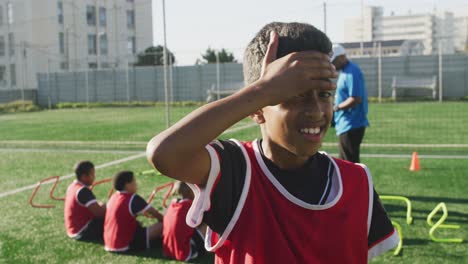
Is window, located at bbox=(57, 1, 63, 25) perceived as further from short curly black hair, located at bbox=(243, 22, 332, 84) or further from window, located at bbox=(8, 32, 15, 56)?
short curly black hair, located at bbox=(243, 22, 332, 84)

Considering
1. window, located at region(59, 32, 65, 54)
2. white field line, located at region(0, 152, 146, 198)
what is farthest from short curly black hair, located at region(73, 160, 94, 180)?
window, located at region(59, 32, 65, 54)

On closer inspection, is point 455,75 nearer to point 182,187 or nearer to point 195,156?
point 182,187

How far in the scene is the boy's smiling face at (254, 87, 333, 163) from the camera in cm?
174

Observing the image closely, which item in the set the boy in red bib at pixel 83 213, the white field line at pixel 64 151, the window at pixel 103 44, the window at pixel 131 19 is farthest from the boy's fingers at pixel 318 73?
the window at pixel 131 19

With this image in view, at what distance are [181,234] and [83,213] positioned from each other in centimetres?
141

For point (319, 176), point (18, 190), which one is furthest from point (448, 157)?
point (319, 176)

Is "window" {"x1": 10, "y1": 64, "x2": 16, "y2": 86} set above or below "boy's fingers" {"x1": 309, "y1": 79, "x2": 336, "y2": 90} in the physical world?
above

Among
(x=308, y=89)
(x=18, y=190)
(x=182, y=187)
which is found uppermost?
(x=308, y=89)

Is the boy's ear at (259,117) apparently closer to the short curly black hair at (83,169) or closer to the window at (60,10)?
the short curly black hair at (83,169)

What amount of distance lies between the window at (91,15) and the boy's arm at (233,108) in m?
56.7

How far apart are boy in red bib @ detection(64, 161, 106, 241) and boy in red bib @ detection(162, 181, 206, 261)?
961mm

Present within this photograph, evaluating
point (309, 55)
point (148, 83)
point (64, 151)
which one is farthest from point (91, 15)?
point (309, 55)

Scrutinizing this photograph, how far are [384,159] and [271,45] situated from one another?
9.47 meters

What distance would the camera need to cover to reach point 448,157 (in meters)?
10.8
